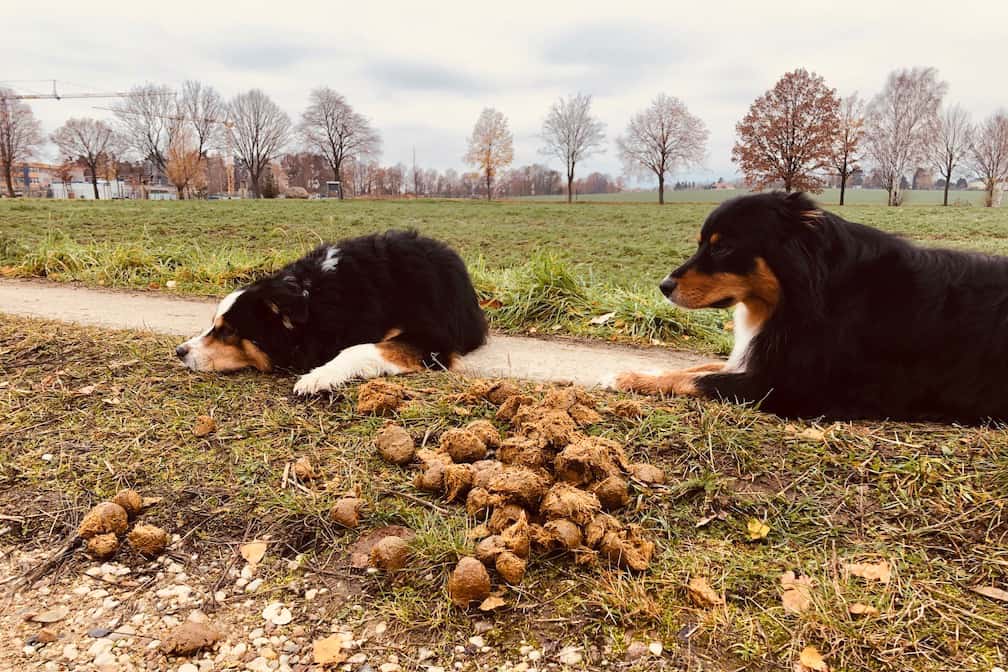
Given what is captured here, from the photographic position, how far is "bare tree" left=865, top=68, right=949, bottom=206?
55094mm

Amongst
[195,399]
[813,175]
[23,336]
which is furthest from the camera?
[813,175]

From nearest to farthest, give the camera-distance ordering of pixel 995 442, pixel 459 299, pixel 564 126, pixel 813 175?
pixel 995 442, pixel 459 299, pixel 813 175, pixel 564 126

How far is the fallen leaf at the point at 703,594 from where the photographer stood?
2.11 m

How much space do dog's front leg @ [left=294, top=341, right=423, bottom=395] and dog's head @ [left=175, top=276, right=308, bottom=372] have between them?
37 cm

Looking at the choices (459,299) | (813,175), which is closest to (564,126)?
(813,175)

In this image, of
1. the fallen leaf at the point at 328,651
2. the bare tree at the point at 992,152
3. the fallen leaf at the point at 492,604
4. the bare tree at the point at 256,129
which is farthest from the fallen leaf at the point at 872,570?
the bare tree at the point at 256,129

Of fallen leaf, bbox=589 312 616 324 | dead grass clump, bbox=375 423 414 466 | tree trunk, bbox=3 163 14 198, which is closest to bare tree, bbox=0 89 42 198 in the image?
tree trunk, bbox=3 163 14 198

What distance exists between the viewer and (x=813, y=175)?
140 ft

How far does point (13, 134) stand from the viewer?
68.2m

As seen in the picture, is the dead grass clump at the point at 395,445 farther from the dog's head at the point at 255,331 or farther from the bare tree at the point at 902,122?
the bare tree at the point at 902,122

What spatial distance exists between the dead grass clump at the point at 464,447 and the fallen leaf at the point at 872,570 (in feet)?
5.23

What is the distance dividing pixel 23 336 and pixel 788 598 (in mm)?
5657

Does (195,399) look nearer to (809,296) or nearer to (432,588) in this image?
(432,588)

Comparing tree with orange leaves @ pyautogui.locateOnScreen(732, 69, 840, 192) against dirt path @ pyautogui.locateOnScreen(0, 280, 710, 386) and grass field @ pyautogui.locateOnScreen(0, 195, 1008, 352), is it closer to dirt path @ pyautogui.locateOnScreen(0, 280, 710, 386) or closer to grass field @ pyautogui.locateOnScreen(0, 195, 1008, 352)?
grass field @ pyautogui.locateOnScreen(0, 195, 1008, 352)
